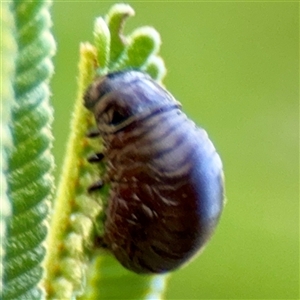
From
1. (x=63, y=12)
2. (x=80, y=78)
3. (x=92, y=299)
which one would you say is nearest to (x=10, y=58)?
(x=80, y=78)

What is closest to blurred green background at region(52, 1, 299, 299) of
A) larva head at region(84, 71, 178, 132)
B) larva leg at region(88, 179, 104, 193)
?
larva head at region(84, 71, 178, 132)

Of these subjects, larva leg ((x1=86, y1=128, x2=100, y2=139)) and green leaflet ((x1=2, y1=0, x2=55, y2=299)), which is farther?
larva leg ((x1=86, y1=128, x2=100, y2=139))

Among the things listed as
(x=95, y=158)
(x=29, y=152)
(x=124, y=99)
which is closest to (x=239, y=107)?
(x=124, y=99)

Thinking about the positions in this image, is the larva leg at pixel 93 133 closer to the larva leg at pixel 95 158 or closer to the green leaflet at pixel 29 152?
the larva leg at pixel 95 158

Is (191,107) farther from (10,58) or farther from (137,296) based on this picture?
(10,58)

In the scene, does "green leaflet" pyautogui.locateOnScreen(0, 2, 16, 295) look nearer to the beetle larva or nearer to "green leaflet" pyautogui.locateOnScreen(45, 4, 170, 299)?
"green leaflet" pyautogui.locateOnScreen(45, 4, 170, 299)

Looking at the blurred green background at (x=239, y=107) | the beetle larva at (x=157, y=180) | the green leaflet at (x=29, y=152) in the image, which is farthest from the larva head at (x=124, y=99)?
the blurred green background at (x=239, y=107)
